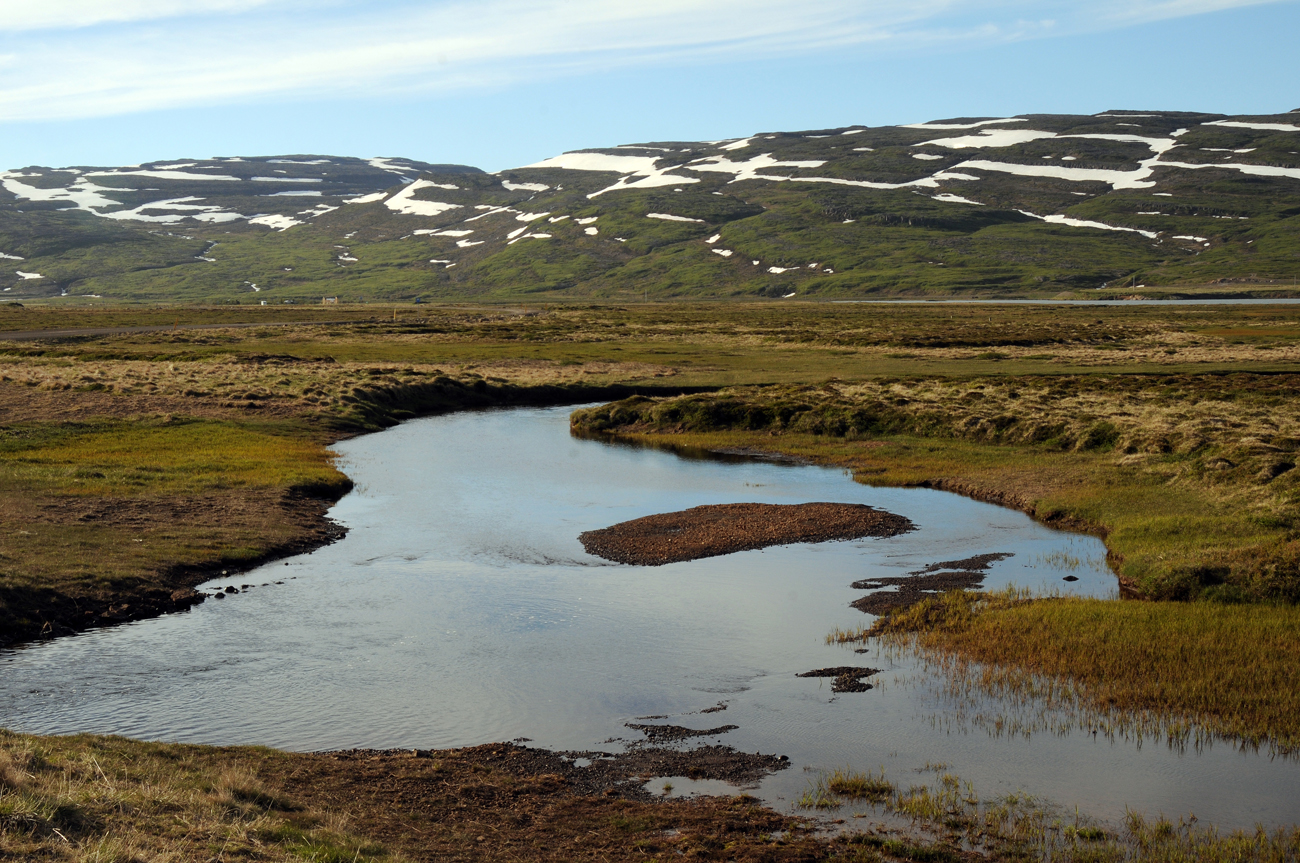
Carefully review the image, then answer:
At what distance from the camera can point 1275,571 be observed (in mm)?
24328

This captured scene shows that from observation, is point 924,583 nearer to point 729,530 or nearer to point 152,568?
point 729,530

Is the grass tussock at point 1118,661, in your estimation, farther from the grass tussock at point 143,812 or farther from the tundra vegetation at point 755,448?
the grass tussock at point 143,812

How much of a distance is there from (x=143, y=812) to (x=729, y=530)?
2439 centimetres

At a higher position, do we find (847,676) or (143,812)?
(143,812)

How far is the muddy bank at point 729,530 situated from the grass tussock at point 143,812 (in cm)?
1791

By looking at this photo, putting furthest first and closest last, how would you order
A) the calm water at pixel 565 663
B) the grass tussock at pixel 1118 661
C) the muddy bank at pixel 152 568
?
the muddy bank at pixel 152 568 → the grass tussock at pixel 1118 661 → the calm water at pixel 565 663

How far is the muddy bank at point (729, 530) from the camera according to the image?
31.8 meters

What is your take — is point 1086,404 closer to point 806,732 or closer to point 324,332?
point 806,732

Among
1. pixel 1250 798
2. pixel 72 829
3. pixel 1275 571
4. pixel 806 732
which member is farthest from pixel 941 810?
pixel 1275 571

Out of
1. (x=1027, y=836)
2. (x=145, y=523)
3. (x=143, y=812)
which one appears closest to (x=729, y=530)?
(x=145, y=523)

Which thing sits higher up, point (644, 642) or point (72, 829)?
point (72, 829)

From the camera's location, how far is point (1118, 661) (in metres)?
20.4

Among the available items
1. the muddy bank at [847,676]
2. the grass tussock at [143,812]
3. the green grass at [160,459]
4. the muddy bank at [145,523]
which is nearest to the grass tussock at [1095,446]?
the muddy bank at [847,676]

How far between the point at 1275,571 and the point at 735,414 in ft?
120
